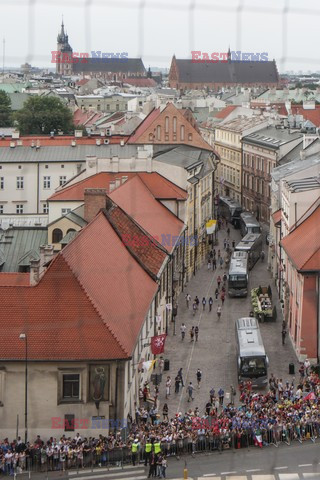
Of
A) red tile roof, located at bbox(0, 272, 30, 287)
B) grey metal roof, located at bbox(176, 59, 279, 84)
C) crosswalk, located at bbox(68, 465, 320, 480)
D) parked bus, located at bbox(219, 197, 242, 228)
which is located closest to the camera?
crosswalk, located at bbox(68, 465, 320, 480)

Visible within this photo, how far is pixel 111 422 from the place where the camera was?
510 centimetres

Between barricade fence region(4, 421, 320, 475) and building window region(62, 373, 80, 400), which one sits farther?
building window region(62, 373, 80, 400)

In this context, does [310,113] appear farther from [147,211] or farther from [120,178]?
[147,211]

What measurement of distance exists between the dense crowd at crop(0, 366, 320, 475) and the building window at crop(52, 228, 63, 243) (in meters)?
2.17

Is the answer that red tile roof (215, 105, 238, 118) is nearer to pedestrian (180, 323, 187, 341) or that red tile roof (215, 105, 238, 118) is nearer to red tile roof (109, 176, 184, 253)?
red tile roof (109, 176, 184, 253)

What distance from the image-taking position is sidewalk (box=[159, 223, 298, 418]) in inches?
254

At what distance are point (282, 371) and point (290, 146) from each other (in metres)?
6.70

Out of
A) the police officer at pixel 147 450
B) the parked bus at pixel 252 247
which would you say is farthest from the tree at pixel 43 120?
the police officer at pixel 147 450

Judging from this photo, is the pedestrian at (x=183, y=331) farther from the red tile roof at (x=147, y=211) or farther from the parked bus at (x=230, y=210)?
the parked bus at (x=230, y=210)

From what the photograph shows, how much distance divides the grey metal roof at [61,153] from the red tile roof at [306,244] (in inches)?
151

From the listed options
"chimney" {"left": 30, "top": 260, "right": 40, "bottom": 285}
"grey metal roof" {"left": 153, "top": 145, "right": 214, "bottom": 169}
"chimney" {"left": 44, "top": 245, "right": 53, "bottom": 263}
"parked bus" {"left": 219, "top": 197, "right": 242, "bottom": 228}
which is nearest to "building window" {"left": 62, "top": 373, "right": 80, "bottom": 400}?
"chimney" {"left": 30, "top": 260, "right": 40, "bottom": 285}

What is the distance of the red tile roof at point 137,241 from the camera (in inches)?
263

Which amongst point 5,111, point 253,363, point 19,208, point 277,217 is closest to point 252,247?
point 277,217

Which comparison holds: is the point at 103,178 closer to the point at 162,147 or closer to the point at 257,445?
the point at 162,147
